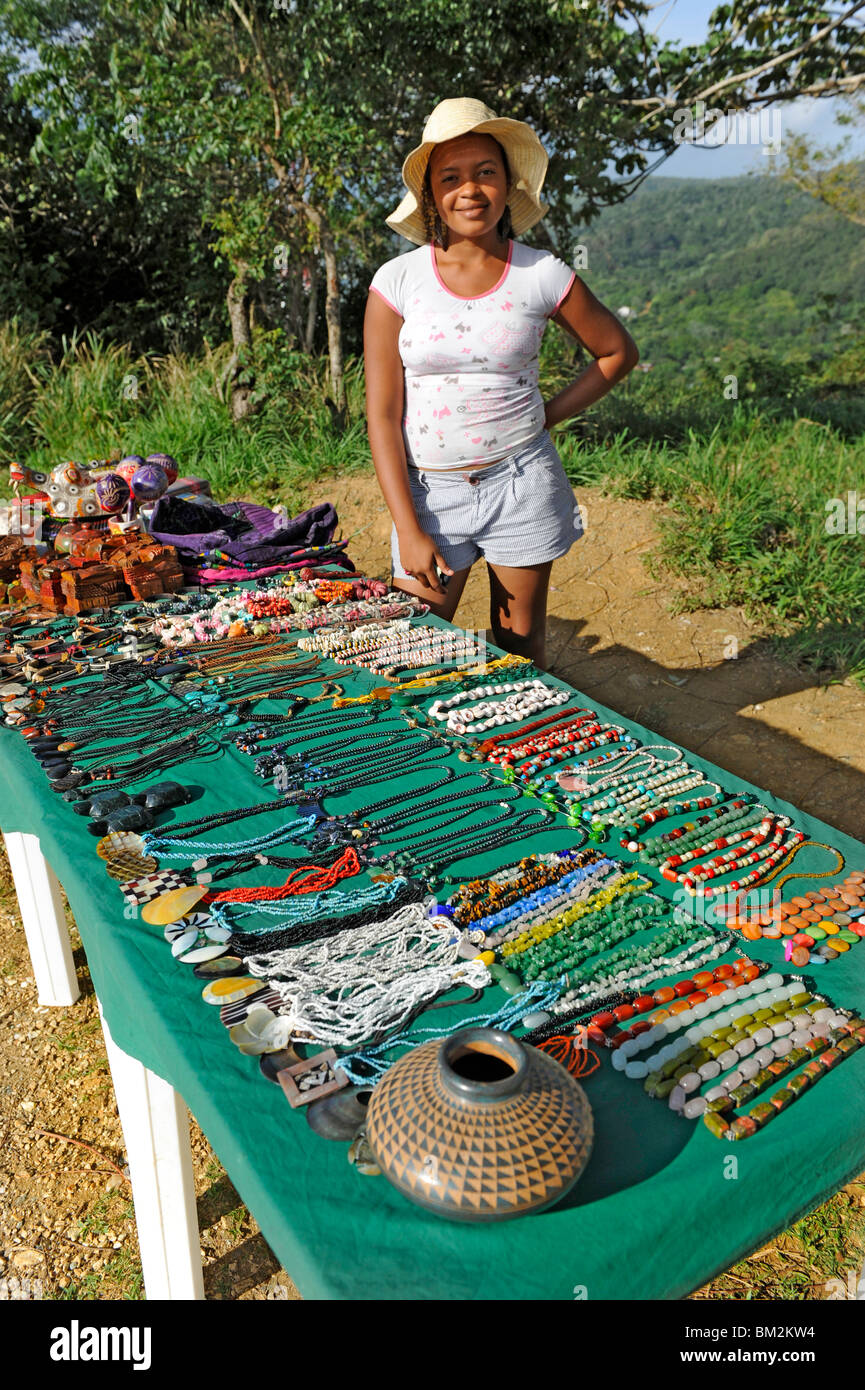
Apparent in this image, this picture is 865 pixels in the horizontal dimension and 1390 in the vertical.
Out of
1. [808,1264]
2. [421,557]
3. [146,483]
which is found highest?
[146,483]

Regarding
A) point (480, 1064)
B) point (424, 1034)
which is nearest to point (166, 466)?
point (424, 1034)

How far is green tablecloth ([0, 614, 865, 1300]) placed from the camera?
1116mm

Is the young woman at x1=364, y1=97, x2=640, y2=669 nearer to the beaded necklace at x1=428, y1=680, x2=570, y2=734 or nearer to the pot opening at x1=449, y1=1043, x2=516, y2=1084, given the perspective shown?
the beaded necklace at x1=428, y1=680, x2=570, y2=734

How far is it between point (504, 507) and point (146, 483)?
67.6 inches

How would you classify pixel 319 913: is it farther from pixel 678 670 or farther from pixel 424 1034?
pixel 678 670

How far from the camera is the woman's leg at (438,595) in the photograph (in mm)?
3234

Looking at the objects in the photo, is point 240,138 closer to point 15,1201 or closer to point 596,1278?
point 15,1201

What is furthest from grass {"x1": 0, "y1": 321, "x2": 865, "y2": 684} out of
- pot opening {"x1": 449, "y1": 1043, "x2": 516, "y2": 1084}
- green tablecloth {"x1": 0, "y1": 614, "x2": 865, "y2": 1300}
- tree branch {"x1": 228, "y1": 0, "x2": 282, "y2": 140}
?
pot opening {"x1": 449, "y1": 1043, "x2": 516, "y2": 1084}

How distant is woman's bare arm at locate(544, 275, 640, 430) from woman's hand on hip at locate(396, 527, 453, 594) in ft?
1.81

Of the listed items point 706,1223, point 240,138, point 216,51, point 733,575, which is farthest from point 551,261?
point 216,51

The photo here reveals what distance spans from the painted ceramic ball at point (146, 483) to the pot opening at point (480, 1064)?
3.16 metres

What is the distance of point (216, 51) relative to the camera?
7.66 m

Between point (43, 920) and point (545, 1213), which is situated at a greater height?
point (545, 1213)

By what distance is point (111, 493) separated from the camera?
3551 millimetres
